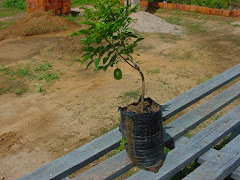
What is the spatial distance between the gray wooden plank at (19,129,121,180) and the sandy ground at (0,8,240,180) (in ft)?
4.67

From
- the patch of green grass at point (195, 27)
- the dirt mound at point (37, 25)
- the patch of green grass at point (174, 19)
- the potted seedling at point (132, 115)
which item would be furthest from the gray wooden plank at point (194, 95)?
the dirt mound at point (37, 25)

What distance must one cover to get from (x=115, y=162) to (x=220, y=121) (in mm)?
1160

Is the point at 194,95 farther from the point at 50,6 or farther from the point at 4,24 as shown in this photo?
the point at 4,24

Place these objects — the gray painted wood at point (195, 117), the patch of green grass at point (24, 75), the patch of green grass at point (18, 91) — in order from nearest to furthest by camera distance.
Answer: the gray painted wood at point (195, 117)
the patch of green grass at point (18, 91)
the patch of green grass at point (24, 75)

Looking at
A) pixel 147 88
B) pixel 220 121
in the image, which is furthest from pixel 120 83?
pixel 220 121

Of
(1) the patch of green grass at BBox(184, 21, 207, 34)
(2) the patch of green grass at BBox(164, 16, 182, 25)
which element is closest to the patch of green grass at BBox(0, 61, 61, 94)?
(1) the patch of green grass at BBox(184, 21, 207, 34)

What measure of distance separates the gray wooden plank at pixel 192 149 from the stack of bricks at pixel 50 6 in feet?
32.1

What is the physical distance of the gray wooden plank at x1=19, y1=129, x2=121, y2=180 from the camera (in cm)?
233

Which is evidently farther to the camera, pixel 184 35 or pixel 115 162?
pixel 184 35

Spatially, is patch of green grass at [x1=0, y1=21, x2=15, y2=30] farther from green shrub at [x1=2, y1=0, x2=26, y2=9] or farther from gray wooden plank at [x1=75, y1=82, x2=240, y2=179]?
gray wooden plank at [x1=75, y1=82, x2=240, y2=179]

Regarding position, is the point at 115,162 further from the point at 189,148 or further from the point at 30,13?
the point at 30,13

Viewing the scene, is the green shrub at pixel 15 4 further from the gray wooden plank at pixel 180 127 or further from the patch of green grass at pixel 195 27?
the gray wooden plank at pixel 180 127

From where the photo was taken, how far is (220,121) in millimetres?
2998

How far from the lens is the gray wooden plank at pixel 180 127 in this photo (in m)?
2.36
